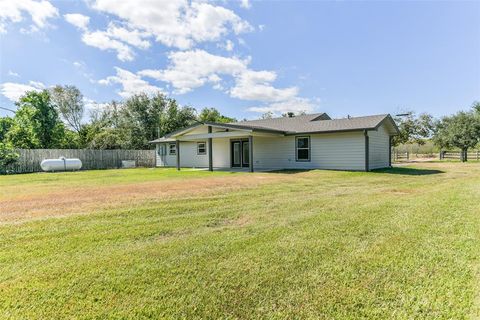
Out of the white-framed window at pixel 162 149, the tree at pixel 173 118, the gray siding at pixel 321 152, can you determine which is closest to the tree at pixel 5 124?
the tree at pixel 173 118

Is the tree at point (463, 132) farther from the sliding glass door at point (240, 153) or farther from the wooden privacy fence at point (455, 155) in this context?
the sliding glass door at point (240, 153)

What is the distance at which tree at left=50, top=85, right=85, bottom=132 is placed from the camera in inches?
1435

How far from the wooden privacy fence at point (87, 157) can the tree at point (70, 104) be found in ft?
60.6

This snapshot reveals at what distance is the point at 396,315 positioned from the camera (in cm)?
215

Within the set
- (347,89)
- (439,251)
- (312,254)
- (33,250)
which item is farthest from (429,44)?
(33,250)

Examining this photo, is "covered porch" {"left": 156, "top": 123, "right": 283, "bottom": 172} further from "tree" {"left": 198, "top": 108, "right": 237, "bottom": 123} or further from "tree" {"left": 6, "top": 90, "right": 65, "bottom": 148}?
"tree" {"left": 198, "top": 108, "right": 237, "bottom": 123}

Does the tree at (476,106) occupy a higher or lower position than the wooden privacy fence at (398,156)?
higher

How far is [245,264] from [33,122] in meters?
30.8

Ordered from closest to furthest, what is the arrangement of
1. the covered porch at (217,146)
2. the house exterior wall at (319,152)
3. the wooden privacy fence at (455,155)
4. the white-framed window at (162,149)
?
the house exterior wall at (319,152) → the covered porch at (217,146) → the white-framed window at (162,149) → the wooden privacy fence at (455,155)

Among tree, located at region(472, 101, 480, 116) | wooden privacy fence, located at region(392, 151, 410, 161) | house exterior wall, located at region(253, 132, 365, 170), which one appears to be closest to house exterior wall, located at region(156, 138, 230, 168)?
house exterior wall, located at region(253, 132, 365, 170)

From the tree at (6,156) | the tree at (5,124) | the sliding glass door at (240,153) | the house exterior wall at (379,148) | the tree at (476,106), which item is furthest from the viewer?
the tree at (5,124)

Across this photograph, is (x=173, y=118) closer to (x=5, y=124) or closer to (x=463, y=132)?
(x=5, y=124)

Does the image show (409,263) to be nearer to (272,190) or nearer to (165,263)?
(165,263)

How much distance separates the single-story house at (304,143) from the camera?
46.7 feet
